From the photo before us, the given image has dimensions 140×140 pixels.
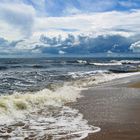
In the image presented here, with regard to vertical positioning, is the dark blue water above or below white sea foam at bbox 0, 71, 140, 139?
above

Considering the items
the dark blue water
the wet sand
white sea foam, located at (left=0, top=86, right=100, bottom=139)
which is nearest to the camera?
the wet sand

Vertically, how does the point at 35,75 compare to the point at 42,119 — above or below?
above

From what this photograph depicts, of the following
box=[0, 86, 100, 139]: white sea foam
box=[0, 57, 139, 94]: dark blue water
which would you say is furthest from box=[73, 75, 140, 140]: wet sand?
box=[0, 57, 139, 94]: dark blue water

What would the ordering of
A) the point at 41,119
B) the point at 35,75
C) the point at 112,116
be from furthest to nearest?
A: the point at 35,75
the point at 112,116
the point at 41,119

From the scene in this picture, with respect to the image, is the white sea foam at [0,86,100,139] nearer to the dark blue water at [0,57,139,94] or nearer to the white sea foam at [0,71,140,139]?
the white sea foam at [0,71,140,139]

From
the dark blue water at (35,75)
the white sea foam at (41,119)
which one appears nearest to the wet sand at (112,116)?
the white sea foam at (41,119)

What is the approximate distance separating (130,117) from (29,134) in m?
4.31

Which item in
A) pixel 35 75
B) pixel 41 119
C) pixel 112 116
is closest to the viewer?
pixel 41 119

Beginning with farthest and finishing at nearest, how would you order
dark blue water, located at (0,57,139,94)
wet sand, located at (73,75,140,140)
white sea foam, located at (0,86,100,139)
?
dark blue water, located at (0,57,139,94) → white sea foam, located at (0,86,100,139) → wet sand, located at (73,75,140,140)

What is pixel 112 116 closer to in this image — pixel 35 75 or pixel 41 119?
pixel 41 119

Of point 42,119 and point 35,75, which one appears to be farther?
point 35,75

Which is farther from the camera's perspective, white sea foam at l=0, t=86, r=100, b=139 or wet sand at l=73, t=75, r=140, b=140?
white sea foam at l=0, t=86, r=100, b=139

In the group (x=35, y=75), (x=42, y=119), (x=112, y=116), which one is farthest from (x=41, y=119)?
(x=35, y=75)

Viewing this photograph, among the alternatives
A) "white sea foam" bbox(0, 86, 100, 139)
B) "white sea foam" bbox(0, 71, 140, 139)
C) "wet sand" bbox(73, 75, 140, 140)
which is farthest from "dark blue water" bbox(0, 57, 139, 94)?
"wet sand" bbox(73, 75, 140, 140)
